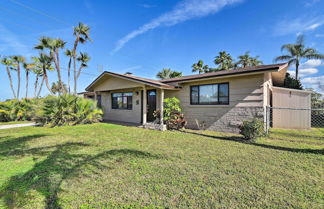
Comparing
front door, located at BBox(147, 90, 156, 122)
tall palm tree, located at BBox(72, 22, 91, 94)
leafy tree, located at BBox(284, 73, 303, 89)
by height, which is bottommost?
front door, located at BBox(147, 90, 156, 122)

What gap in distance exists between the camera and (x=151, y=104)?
34.2ft

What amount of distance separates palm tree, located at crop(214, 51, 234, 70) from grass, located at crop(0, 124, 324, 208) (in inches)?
872

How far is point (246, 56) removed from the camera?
22.9 meters

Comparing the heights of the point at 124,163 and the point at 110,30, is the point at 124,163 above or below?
below

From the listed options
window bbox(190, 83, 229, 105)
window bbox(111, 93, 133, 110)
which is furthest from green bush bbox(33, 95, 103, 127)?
window bbox(190, 83, 229, 105)

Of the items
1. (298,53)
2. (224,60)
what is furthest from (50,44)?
(298,53)

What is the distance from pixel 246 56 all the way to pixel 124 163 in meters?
25.9

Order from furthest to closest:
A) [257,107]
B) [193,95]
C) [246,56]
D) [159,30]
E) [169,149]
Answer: [246,56], [159,30], [193,95], [257,107], [169,149]

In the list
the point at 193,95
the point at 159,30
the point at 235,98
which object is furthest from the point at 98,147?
the point at 159,30

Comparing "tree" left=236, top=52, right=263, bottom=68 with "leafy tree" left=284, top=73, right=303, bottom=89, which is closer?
"leafy tree" left=284, top=73, right=303, bottom=89

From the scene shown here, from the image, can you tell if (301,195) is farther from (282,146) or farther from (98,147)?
(98,147)

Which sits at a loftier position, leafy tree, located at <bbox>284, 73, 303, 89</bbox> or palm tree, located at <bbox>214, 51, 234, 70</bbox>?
palm tree, located at <bbox>214, 51, 234, 70</bbox>

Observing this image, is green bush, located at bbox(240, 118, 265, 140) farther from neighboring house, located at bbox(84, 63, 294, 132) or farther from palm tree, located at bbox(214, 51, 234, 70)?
palm tree, located at bbox(214, 51, 234, 70)

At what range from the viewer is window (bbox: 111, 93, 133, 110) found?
37.0 feet
